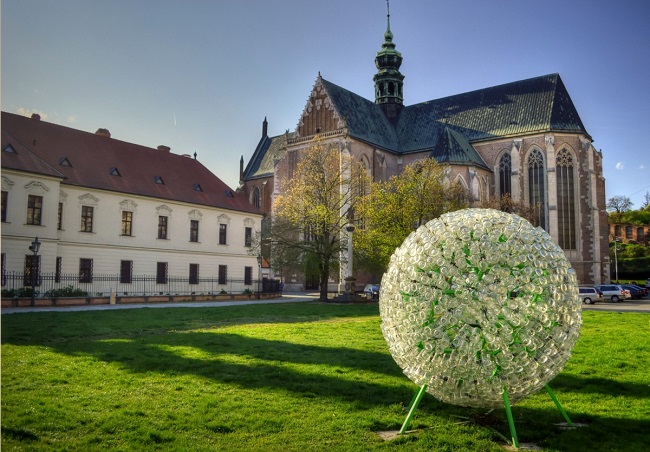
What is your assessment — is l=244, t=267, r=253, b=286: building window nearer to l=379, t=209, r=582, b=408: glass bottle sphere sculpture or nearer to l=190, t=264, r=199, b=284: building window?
l=190, t=264, r=199, b=284: building window

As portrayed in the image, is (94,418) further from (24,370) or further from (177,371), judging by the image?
(24,370)

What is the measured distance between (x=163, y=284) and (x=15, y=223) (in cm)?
1073

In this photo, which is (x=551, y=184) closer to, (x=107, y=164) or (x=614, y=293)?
(x=614, y=293)

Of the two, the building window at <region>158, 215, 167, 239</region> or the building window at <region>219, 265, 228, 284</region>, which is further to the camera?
the building window at <region>219, 265, 228, 284</region>

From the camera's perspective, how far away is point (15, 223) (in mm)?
26844

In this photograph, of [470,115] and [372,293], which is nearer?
[372,293]

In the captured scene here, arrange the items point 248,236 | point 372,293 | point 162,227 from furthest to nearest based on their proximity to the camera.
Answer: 1. point 248,236
2. point 372,293
3. point 162,227

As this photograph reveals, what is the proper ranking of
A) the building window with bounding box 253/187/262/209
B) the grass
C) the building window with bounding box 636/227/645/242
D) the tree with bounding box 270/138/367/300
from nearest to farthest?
1. the grass
2. the tree with bounding box 270/138/367/300
3. the building window with bounding box 253/187/262/209
4. the building window with bounding box 636/227/645/242

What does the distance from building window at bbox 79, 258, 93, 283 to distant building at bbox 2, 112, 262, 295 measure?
0.20 ft

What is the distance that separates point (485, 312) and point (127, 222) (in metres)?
32.3

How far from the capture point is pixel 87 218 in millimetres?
31906

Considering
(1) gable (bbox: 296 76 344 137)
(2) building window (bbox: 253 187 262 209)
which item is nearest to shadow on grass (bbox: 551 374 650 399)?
(1) gable (bbox: 296 76 344 137)

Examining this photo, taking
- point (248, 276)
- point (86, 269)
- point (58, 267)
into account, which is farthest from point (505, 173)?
point (58, 267)

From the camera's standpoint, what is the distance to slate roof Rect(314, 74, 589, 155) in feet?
166
